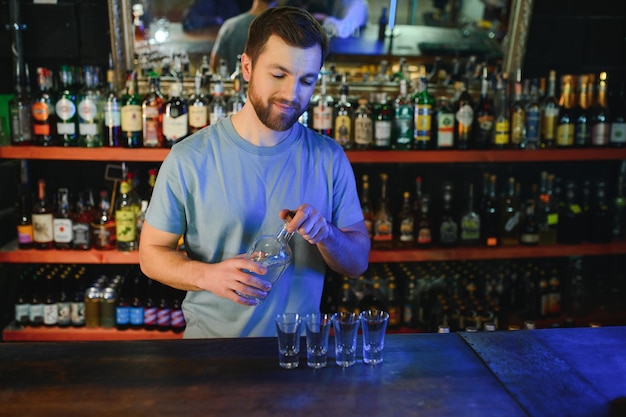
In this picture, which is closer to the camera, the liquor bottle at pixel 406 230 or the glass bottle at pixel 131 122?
the glass bottle at pixel 131 122

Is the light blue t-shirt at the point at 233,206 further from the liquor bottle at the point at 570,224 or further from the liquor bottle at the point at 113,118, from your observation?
Answer: the liquor bottle at the point at 570,224

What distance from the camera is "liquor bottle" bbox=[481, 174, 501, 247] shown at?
2967 millimetres

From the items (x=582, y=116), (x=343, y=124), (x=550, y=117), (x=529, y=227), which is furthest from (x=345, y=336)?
(x=582, y=116)

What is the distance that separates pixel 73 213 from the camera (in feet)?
9.44

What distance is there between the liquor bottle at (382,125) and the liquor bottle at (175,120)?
80cm

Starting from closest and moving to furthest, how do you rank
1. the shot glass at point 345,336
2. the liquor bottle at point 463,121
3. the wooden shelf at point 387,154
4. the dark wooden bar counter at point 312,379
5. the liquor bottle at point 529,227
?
1. the dark wooden bar counter at point 312,379
2. the shot glass at point 345,336
3. the wooden shelf at point 387,154
4. the liquor bottle at point 463,121
5. the liquor bottle at point 529,227

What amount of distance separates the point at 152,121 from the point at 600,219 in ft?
6.91

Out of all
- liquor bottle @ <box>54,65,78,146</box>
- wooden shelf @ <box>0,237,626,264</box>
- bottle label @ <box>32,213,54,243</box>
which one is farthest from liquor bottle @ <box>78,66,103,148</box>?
wooden shelf @ <box>0,237,626,264</box>

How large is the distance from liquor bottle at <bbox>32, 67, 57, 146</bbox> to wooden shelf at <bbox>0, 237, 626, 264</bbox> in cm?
47

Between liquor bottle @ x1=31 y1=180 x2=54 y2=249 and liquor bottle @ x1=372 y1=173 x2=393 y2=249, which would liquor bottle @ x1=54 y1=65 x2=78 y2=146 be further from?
liquor bottle @ x1=372 y1=173 x2=393 y2=249

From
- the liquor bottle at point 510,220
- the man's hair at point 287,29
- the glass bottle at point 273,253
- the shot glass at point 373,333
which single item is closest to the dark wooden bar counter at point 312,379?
the shot glass at point 373,333

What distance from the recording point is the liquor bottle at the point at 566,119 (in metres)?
2.91

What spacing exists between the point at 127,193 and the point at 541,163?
2.06 metres

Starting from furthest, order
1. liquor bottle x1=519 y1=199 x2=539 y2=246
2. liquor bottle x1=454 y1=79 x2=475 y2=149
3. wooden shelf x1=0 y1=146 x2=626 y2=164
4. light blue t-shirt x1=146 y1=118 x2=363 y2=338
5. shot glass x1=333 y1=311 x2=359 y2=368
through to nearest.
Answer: liquor bottle x1=519 y1=199 x2=539 y2=246, liquor bottle x1=454 y1=79 x2=475 y2=149, wooden shelf x1=0 y1=146 x2=626 y2=164, light blue t-shirt x1=146 y1=118 x2=363 y2=338, shot glass x1=333 y1=311 x2=359 y2=368
